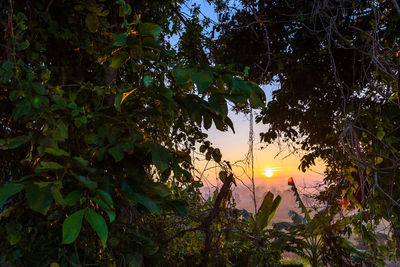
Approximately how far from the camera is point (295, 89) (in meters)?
3.15

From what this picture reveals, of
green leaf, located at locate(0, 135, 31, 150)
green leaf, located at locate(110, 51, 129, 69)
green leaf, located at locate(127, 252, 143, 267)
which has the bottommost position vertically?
green leaf, located at locate(127, 252, 143, 267)

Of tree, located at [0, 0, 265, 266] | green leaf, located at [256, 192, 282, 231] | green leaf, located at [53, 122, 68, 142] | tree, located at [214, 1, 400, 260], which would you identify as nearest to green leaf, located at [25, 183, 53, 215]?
tree, located at [0, 0, 265, 266]

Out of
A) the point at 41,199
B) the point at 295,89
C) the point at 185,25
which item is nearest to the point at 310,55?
the point at 295,89

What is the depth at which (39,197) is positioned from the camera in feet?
2.27

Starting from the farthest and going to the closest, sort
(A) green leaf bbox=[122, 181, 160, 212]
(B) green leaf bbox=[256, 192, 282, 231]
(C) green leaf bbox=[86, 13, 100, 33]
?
(B) green leaf bbox=[256, 192, 282, 231]
(C) green leaf bbox=[86, 13, 100, 33]
(A) green leaf bbox=[122, 181, 160, 212]

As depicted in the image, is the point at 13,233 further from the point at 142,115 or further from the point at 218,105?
the point at 218,105

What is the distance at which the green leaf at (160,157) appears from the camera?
33.7 inches

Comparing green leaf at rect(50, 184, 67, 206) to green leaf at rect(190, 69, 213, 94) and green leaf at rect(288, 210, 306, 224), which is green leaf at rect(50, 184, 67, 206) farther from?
green leaf at rect(288, 210, 306, 224)

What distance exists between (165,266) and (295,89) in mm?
2402

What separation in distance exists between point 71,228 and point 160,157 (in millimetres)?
346

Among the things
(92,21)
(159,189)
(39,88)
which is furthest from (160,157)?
(92,21)

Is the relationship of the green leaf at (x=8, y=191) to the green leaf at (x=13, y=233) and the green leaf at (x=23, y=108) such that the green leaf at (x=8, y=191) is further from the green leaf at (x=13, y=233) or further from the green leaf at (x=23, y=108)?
the green leaf at (x=13, y=233)

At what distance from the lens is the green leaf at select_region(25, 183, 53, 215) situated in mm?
679

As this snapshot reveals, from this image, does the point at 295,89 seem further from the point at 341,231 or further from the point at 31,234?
the point at 31,234
